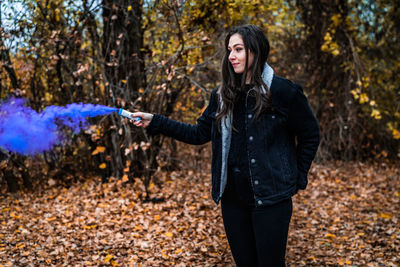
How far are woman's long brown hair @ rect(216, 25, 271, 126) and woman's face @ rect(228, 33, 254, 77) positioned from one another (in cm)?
3

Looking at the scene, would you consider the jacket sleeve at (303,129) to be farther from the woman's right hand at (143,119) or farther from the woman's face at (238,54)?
the woman's right hand at (143,119)

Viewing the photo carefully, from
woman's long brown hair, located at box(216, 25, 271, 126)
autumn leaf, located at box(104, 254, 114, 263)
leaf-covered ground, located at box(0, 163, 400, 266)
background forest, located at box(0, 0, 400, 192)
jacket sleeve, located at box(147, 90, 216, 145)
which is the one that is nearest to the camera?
woman's long brown hair, located at box(216, 25, 271, 126)

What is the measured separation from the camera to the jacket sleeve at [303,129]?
2.30 meters

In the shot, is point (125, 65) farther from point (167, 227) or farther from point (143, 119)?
point (143, 119)

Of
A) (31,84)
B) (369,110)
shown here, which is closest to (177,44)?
(31,84)

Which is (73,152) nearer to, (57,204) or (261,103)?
(57,204)

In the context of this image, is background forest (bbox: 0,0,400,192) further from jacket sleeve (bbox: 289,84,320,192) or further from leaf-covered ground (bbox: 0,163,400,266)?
jacket sleeve (bbox: 289,84,320,192)

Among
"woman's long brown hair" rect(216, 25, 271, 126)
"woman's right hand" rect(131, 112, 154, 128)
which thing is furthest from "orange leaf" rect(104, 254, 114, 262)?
"woman's long brown hair" rect(216, 25, 271, 126)

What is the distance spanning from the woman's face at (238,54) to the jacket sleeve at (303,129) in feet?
1.17

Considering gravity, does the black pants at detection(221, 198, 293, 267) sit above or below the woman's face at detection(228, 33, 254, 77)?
below

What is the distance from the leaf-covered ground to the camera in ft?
14.5

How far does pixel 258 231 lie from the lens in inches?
90.1

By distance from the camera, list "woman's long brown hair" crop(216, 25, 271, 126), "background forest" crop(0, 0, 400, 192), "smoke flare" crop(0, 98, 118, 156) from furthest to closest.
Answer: "background forest" crop(0, 0, 400, 192) → "smoke flare" crop(0, 98, 118, 156) → "woman's long brown hair" crop(216, 25, 271, 126)

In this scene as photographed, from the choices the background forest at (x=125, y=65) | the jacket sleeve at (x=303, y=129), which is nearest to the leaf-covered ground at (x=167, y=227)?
the background forest at (x=125, y=65)
